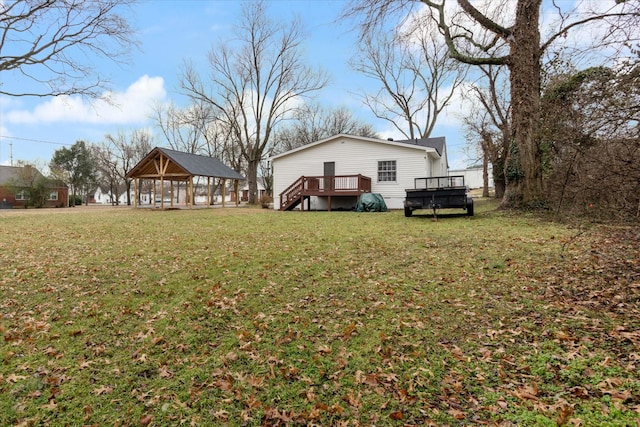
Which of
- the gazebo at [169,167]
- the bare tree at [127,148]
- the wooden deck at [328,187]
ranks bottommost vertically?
the wooden deck at [328,187]

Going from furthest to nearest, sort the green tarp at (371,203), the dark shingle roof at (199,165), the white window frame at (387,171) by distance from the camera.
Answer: the dark shingle roof at (199,165) < the white window frame at (387,171) < the green tarp at (371,203)

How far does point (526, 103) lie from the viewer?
35.7ft

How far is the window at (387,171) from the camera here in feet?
61.7

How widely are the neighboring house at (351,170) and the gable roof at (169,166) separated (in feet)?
22.7

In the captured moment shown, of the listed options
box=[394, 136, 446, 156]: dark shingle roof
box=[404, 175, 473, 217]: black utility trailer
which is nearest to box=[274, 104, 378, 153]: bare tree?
box=[394, 136, 446, 156]: dark shingle roof

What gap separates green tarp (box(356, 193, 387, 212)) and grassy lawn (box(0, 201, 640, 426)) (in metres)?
10.3

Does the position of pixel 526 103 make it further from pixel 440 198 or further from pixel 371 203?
pixel 371 203

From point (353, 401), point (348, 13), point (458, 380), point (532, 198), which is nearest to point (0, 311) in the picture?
point (353, 401)

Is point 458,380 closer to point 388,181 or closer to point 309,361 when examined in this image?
point 309,361

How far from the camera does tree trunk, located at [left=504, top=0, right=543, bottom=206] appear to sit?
34.9 ft

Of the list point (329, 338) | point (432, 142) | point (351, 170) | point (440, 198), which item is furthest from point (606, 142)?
point (432, 142)

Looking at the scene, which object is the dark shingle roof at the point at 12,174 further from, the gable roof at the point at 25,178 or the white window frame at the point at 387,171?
the white window frame at the point at 387,171

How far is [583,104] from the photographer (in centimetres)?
401

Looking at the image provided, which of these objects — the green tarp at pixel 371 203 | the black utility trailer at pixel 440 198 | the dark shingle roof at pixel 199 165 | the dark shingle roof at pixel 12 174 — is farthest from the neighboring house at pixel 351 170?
the dark shingle roof at pixel 12 174
